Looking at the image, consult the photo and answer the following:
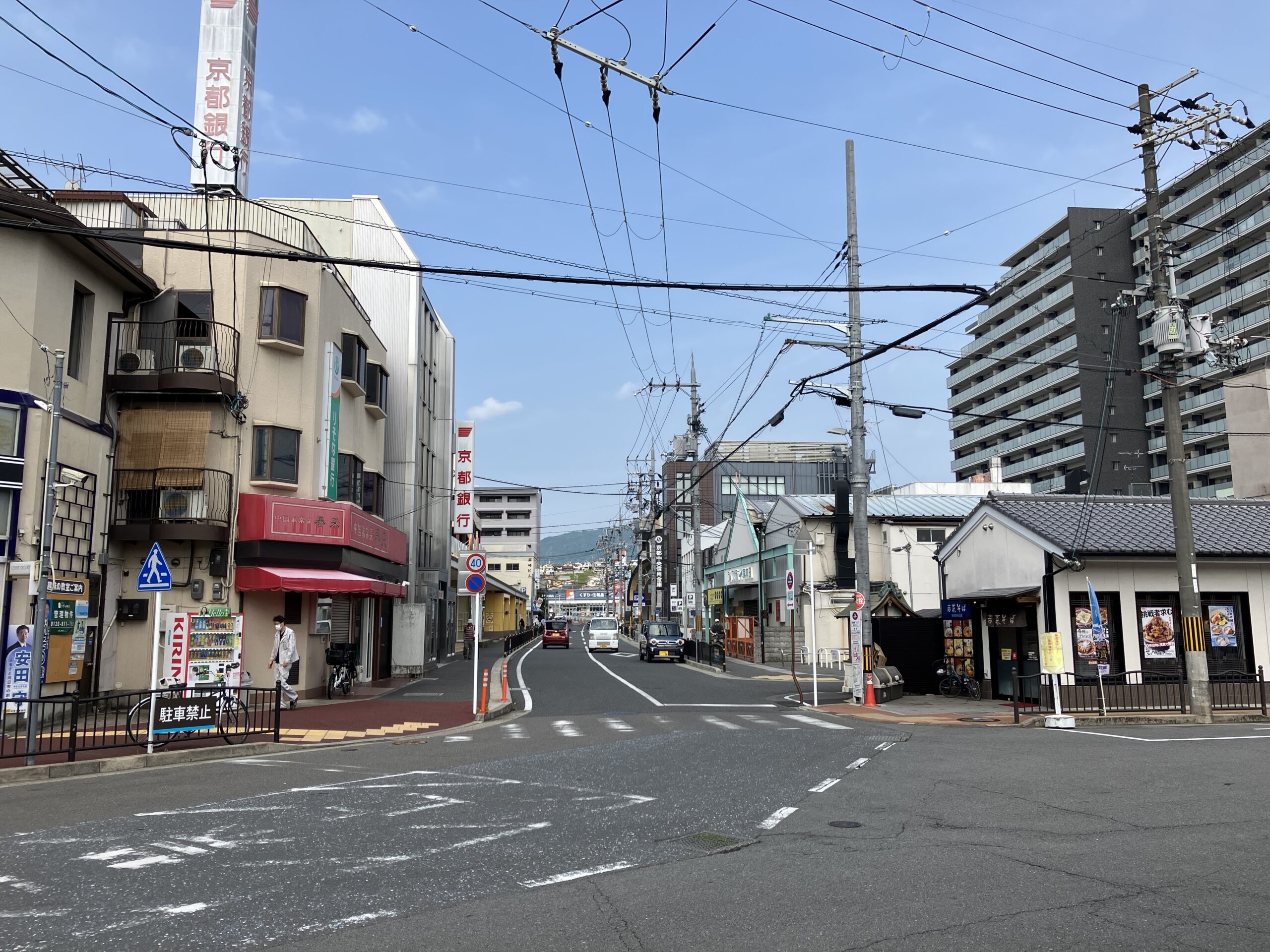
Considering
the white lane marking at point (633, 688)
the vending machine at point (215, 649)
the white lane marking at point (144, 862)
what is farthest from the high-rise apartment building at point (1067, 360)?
the white lane marking at point (144, 862)

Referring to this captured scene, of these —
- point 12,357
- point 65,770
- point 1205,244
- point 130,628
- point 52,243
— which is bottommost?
point 65,770

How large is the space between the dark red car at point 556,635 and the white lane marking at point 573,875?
5897 cm

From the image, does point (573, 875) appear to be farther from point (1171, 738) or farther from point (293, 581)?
point (293, 581)

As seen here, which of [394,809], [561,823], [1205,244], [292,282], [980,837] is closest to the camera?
[980,837]

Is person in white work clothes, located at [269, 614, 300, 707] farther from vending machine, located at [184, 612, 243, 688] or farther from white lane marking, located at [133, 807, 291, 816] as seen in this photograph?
white lane marking, located at [133, 807, 291, 816]

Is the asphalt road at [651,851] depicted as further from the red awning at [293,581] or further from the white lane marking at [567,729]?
the red awning at [293,581]

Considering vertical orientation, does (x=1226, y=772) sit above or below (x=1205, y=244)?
below

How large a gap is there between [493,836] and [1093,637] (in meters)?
16.6

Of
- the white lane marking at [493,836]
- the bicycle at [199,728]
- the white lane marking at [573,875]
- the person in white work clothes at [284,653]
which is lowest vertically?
the white lane marking at [493,836]

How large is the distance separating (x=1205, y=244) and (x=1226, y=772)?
211 feet

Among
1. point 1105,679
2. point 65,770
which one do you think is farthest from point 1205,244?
point 65,770

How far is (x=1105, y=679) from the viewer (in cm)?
2034

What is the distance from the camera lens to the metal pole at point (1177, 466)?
1825cm

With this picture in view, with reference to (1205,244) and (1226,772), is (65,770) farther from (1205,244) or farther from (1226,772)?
(1205,244)
